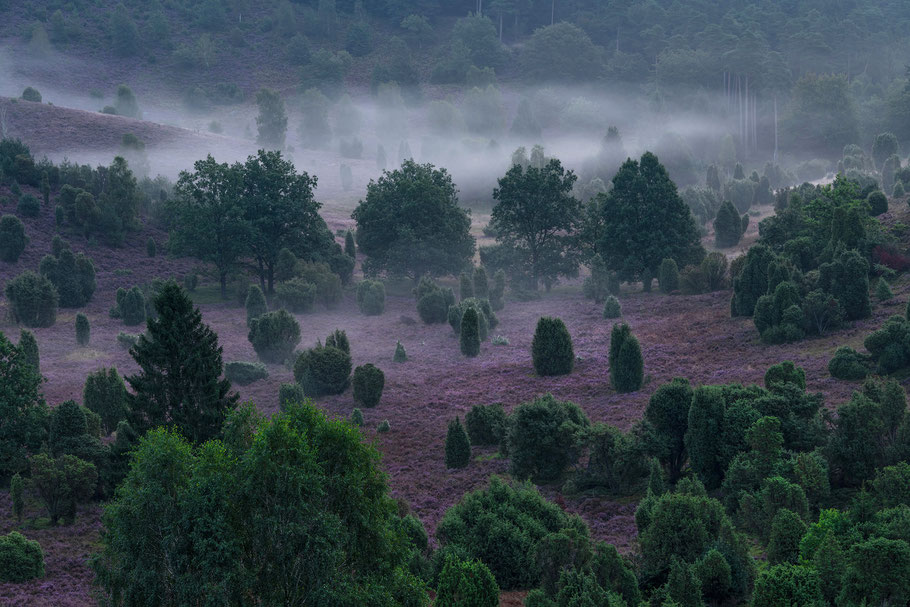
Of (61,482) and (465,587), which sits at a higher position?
(61,482)

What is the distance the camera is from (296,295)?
54.8 m

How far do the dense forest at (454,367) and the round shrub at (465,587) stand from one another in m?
0.07

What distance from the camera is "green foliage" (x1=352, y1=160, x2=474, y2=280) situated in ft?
204

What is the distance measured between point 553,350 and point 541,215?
24.9 meters

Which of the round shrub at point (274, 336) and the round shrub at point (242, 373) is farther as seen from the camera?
the round shrub at point (274, 336)

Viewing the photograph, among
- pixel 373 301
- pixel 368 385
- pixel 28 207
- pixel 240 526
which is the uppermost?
pixel 28 207

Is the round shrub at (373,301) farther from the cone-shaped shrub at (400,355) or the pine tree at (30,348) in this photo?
the pine tree at (30,348)

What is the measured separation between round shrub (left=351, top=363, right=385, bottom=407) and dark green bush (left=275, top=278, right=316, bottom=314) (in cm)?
1973

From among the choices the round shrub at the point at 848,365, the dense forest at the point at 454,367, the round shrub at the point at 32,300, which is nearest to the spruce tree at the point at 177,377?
the dense forest at the point at 454,367

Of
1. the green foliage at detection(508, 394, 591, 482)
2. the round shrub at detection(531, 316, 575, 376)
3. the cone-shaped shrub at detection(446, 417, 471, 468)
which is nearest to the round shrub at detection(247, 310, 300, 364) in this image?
the round shrub at detection(531, 316, 575, 376)

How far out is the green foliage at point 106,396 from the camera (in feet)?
107

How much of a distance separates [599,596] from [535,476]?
37.2 feet

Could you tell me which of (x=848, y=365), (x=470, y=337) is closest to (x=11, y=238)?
(x=470, y=337)

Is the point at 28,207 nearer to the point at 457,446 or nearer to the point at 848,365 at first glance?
the point at 457,446
